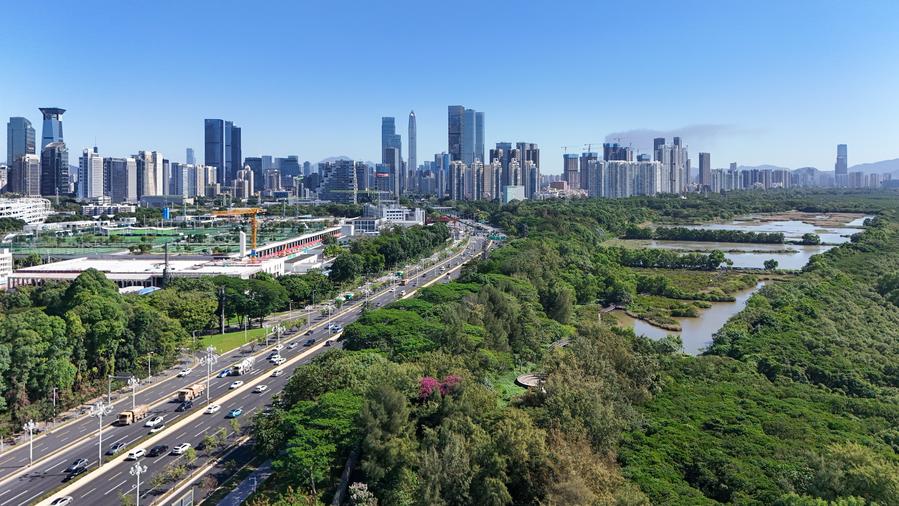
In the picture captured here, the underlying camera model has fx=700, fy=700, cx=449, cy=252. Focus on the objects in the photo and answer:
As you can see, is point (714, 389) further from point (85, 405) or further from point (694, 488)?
point (85, 405)

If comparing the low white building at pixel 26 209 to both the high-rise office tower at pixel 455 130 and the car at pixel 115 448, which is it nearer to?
the car at pixel 115 448

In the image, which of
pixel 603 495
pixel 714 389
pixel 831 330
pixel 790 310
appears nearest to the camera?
pixel 603 495

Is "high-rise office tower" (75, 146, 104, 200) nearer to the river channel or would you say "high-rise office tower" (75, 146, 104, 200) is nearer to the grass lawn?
the river channel

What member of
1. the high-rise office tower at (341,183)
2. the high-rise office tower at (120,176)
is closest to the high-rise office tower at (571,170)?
the high-rise office tower at (341,183)

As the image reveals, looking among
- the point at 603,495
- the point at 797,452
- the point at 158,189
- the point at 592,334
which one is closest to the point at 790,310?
the point at 592,334

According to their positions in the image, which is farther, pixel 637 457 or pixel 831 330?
pixel 831 330

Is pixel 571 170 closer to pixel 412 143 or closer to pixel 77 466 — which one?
pixel 412 143

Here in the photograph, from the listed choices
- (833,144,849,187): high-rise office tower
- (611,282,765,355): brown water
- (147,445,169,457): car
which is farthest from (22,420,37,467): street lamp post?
(833,144,849,187): high-rise office tower
